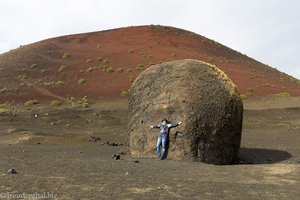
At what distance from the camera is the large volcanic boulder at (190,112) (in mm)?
14398

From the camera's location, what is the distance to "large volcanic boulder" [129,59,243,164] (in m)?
14.4

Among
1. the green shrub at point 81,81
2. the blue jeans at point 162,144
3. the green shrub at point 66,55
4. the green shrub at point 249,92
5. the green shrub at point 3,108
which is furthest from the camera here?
the green shrub at point 66,55

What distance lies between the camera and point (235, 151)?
15.4 m

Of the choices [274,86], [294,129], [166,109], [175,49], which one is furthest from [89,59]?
[166,109]

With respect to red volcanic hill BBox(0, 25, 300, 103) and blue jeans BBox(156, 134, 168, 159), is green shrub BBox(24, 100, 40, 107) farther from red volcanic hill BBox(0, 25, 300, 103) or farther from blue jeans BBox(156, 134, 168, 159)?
blue jeans BBox(156, 134, 168, 159)

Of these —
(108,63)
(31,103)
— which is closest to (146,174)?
(31,103)

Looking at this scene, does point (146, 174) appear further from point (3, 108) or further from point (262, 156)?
point (3, 108)

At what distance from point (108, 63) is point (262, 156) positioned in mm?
37646

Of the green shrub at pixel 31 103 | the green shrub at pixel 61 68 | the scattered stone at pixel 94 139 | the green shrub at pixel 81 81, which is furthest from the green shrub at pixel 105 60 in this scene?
the scattered stone at pixel 94 139

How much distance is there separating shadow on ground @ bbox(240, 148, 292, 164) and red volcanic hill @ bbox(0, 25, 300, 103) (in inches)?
981

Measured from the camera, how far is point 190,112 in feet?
47.6

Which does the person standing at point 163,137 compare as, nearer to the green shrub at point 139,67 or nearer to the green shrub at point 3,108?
the green shrub at point 3,108

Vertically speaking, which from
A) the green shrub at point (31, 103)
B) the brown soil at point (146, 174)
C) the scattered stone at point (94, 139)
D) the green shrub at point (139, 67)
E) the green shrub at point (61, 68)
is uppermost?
the green shrub at point (139, 67)

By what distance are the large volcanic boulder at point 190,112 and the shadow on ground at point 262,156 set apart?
3.59 feet
